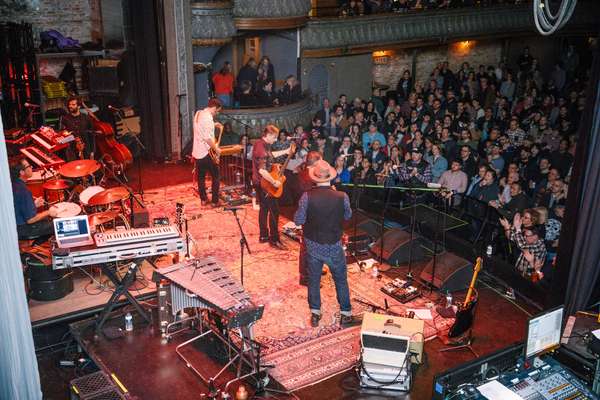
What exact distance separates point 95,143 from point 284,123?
4335 mm

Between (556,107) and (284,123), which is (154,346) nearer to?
(284,123)

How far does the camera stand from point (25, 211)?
8109 mm

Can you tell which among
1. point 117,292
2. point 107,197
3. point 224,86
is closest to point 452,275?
point 117,292

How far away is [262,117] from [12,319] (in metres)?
9.75

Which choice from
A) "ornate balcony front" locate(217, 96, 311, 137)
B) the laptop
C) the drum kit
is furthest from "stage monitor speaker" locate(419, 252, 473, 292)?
"ornate balcony front" locate(217, 96, 311, 137)

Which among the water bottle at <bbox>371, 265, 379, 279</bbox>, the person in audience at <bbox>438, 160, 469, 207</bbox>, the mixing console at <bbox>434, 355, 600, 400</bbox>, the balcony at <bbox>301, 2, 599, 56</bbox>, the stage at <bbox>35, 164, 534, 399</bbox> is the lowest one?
the stage at <bbox>35, 164, 534, 399</bbox>

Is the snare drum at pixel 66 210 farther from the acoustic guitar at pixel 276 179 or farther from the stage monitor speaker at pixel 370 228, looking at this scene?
the stage monitor speaker at pixel 370 228

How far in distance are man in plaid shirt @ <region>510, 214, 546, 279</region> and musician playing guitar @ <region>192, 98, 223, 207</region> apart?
444 centimetres

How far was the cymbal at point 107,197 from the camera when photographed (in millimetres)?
8305

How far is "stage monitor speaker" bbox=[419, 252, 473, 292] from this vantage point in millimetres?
8637

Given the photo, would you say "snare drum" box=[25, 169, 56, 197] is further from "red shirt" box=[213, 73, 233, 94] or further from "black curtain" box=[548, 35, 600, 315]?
"black curtain" box=[548, 35, 600, 315]

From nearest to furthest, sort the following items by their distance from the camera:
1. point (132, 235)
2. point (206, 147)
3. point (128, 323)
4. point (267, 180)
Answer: point (132, 235)
point (128, 323)
point (267, 180)
point (206, 147)

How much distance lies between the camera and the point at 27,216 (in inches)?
320

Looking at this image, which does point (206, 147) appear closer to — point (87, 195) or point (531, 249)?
point (87, 195)
